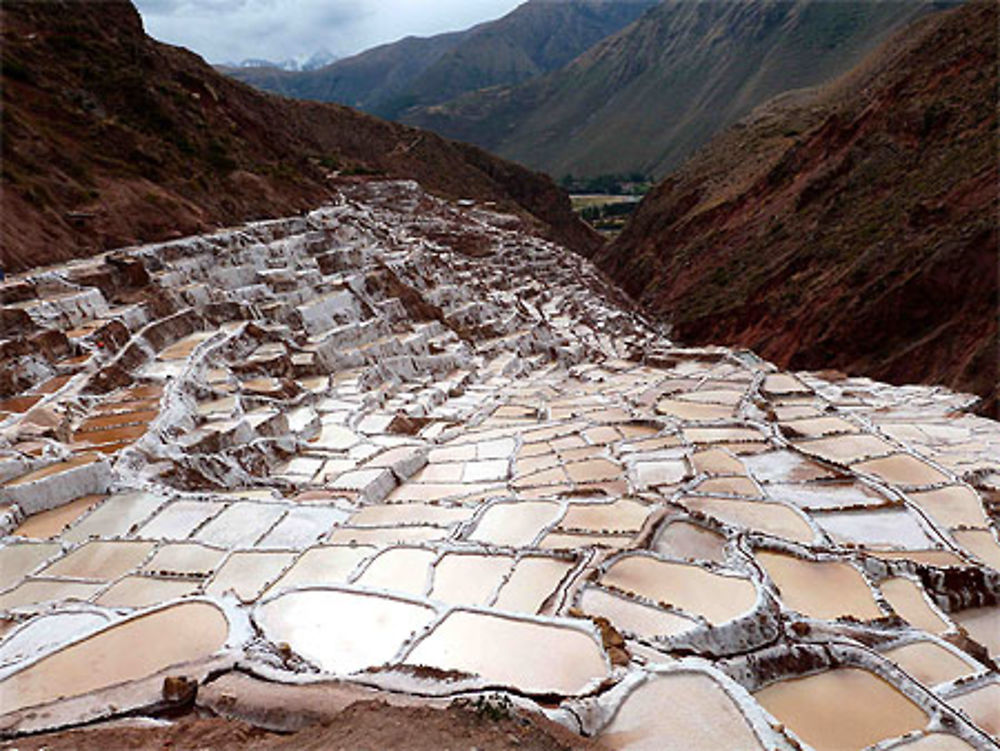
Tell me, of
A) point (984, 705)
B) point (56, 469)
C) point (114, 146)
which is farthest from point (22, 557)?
point (114, 146)

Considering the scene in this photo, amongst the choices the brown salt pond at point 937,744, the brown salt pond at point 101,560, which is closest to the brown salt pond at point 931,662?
the brown salt pond at point 937,744

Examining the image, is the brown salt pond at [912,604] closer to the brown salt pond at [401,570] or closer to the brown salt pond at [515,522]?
the brown salt pond at [515,522]

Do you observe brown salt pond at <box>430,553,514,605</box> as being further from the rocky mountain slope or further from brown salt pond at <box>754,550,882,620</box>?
the rocky mountain slope

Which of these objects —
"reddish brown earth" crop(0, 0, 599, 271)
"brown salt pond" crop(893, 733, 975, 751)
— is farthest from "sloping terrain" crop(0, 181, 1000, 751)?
"reddish brown earth" crop(0, 0, 599, 271)

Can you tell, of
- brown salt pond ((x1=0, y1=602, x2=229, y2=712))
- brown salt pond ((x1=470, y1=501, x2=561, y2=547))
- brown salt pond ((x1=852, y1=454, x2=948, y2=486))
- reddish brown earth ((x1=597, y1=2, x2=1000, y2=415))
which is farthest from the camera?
reddish brown earth ((x1=597, y1=2, x2=1000, y2=415))

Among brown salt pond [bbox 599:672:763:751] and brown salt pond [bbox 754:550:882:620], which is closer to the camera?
brown salt pond [bbox 599:672:763:751]

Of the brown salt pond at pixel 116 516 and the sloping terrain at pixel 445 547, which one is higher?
the brown salt pond at pixel 116 516

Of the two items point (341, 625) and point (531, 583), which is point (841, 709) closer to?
point (531, 583)
